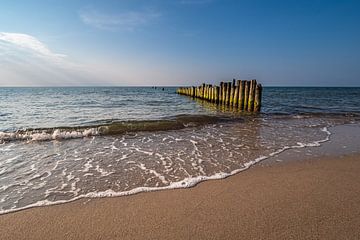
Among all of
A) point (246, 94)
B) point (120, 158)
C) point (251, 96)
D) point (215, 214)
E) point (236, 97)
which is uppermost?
point (246, 94)

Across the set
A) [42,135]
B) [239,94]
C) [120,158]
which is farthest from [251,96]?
[42,135]

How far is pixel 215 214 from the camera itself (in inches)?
123

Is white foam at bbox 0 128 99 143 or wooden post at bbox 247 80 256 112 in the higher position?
wooden post at bbox 247 80 256 112

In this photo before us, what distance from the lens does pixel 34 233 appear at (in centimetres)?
281

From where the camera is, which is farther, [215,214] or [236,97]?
[236,97]

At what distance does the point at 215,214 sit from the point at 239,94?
16724 millimetres

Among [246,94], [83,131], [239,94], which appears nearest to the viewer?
[83,131]

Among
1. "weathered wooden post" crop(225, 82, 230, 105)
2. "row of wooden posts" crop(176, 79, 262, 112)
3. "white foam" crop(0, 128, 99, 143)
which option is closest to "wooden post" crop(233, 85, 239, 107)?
"row of wooden posts" crop(176, 79, 262, 112)

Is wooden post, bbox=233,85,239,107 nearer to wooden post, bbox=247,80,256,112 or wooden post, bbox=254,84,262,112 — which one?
wooden post, bbox=247,80,256,112

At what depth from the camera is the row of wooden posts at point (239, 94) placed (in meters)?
16.8

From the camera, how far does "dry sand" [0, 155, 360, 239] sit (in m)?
2.73

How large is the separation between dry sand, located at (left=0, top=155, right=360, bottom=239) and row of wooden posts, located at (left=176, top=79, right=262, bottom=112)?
12923 millimetres

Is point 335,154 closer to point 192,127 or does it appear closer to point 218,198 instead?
point 218,198

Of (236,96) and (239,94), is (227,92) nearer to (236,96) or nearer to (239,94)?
(236,96)
